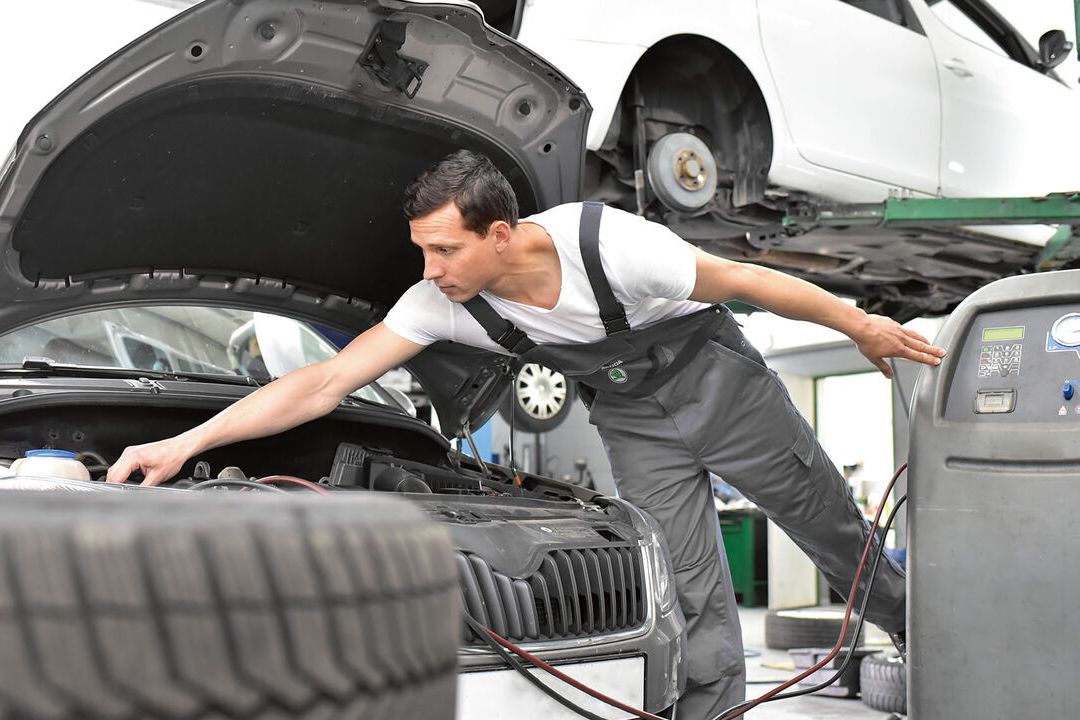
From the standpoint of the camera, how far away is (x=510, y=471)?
271 centimetres

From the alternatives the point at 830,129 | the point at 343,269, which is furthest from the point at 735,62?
the point at 343,269

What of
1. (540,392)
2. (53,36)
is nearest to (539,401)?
(540,392)

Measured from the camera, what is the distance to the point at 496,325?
2326 millimetres

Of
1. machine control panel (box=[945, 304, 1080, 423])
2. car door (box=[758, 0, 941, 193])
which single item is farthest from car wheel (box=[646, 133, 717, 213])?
machine control panel (box=[945, 304, 1080, 423])

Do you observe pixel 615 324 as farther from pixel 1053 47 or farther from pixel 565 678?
pixel 1053 47

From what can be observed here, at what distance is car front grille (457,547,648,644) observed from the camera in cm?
169

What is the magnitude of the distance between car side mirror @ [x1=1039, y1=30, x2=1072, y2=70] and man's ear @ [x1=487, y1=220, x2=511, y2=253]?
338 centimetres

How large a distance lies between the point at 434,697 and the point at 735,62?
319cm

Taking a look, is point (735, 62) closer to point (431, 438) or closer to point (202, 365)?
point (431, 438)

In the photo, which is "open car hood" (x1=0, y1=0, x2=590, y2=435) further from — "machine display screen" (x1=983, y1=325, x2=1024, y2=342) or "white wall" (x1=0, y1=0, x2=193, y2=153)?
"white wall" (x1=0, y1=0, x2=193, y2=153)

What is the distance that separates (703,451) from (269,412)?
3.37ft

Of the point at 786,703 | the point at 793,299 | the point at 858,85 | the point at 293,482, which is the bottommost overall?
the point at 786,703

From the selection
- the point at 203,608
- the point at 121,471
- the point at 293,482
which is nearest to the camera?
the point at 203,608

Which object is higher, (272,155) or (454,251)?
(272,155)
